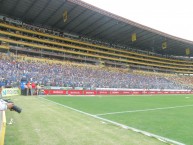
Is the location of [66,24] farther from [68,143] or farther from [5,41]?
[68,143]

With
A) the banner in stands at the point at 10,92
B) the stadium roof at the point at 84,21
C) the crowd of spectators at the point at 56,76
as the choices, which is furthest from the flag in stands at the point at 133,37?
the banner in stands at the point at 10,92

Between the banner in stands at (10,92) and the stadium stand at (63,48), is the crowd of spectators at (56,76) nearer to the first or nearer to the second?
the banner in stands at (10,92)

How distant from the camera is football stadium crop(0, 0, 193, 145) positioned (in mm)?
8502

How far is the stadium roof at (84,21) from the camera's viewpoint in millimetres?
50562

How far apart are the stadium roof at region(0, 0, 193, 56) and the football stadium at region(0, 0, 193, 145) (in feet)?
0.68

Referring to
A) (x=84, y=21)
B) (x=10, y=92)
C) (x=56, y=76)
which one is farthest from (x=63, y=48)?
(x=10, y=92)

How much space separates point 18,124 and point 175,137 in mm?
5674

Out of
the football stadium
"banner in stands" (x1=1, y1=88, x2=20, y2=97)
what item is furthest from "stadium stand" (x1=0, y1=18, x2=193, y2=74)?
"banner in stands" (x1=1, y1=88, x2=20, y2=97)

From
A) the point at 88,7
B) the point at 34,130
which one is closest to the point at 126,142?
the point at 34,130

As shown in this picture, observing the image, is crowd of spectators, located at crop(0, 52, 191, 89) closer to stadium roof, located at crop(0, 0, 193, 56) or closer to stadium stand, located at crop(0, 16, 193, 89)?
stadium stand, located at crop(0, 16, 193, 89)

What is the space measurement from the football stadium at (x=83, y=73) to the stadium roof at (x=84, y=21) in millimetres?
207

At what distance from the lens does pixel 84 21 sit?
59.6 m

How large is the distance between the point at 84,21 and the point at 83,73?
47.9 ft

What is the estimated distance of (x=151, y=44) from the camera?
82375 millimetres
